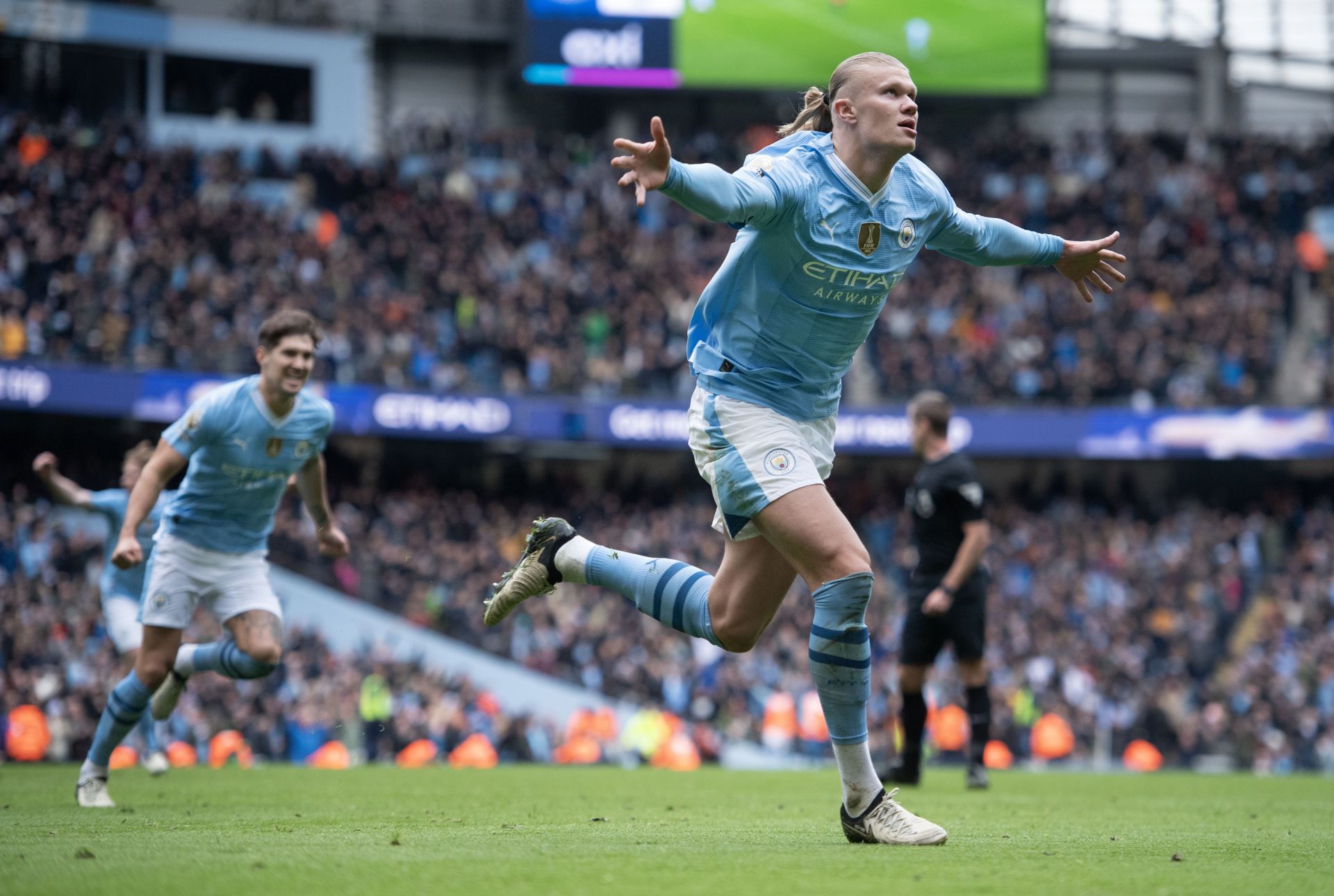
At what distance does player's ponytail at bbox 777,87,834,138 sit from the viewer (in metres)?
5.42

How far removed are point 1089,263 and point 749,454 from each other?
6.09ft

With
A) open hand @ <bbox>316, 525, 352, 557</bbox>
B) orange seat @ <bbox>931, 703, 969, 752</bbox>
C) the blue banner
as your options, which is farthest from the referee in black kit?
the blue banner

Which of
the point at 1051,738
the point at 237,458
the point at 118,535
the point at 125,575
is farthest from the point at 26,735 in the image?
the point at 1051,738

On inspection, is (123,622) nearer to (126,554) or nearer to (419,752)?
(126,554)

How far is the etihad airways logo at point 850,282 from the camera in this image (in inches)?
196

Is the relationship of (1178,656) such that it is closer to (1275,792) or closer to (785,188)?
(1275,792)

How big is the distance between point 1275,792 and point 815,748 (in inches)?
414

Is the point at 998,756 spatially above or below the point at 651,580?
below

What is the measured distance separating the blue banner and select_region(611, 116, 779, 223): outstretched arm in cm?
2004

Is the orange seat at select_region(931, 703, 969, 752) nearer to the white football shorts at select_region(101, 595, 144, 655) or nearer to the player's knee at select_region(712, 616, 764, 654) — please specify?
the white football shorts at select_region(101, 595, 144, 655)

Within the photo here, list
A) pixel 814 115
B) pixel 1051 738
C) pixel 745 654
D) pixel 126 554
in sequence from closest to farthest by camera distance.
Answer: pixel 814 115 < pixel 126 554 < pixel 1051 738 < pixel 745 654

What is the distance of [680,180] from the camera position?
4.19 metres

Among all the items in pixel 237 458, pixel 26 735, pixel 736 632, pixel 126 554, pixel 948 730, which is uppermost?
pixel 237 458

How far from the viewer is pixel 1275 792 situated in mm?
9961
